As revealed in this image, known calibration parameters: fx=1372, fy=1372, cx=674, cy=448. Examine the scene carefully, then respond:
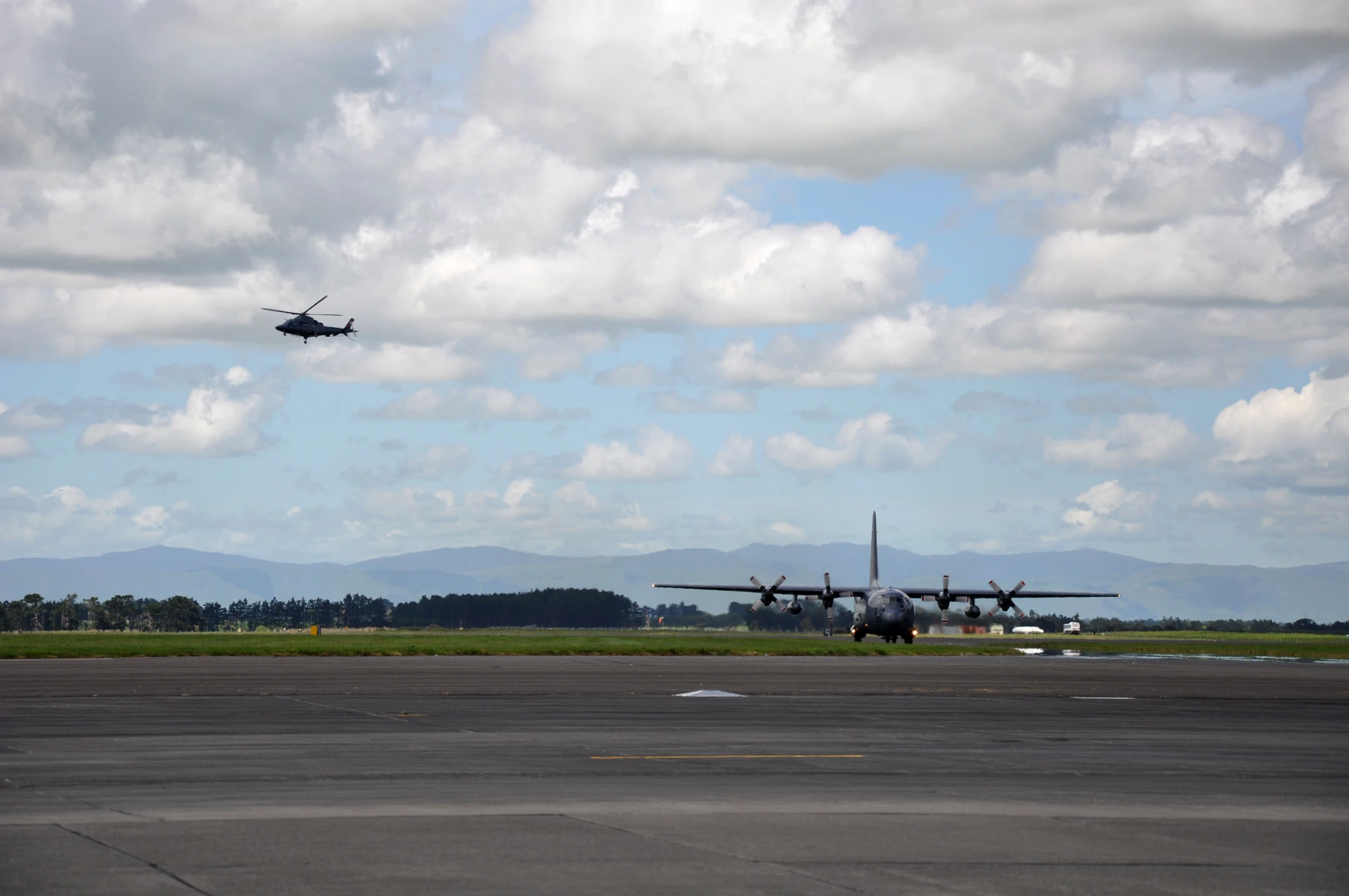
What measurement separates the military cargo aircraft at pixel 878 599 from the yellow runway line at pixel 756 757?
64.7m

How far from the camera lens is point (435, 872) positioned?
469 inches

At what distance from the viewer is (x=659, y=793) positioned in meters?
17.3

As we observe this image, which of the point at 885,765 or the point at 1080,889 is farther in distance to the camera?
the point at 885,765

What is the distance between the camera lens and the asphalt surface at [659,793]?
12.0 metres

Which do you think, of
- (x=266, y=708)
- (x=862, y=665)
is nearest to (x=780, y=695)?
(x=266, y=708)

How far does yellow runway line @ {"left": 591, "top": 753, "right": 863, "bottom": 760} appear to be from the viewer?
2127 centimetres

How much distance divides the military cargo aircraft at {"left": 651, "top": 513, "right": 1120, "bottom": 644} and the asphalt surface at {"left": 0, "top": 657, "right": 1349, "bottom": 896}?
5147cm

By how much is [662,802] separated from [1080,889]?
6103mm

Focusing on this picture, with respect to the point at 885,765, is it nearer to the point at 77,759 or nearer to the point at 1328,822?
the point at 1328,822

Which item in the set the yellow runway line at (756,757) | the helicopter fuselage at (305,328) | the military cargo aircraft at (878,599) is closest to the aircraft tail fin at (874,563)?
the military cargo aircraft at (878,599)

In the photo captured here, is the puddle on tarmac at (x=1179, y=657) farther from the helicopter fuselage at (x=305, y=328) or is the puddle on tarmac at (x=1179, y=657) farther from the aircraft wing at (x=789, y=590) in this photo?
the helicopter fuselage at (x=305, y=328)

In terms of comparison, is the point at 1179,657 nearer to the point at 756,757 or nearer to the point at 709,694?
the point at 709,694

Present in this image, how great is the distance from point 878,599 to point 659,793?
72.9m

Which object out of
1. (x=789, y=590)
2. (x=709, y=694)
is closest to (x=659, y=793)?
(x=709, y=694)
